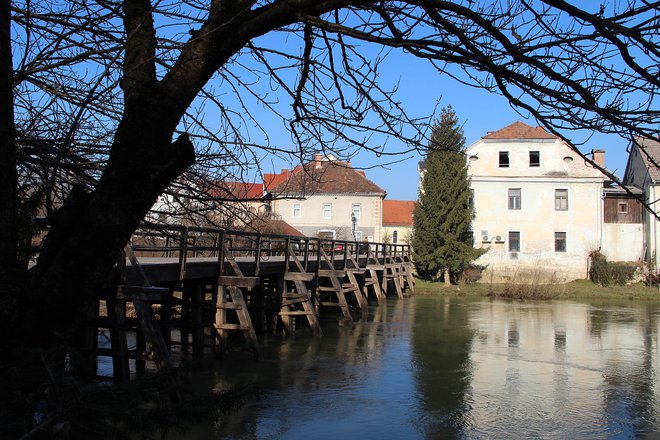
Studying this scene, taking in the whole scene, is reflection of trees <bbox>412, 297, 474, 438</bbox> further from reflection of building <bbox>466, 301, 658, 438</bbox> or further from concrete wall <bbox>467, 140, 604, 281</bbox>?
concrete wall <bbox>467, 140, 604, 281</bbox>

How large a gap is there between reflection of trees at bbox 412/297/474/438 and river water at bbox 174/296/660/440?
0.08 feet

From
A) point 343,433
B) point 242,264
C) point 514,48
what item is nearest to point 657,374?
point 343,433

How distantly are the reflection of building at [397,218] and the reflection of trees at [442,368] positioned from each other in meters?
35.1

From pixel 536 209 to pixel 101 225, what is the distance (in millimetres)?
34832

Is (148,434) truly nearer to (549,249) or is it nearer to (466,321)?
(466,321)

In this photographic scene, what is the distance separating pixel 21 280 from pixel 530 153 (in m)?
35.4

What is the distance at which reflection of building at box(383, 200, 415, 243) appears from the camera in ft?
187

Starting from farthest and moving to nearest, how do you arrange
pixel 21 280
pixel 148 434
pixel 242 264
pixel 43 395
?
pixel 242 264
pixel 21 280
pixel 148 434
pixel 43 395

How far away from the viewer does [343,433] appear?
7406 millimetres

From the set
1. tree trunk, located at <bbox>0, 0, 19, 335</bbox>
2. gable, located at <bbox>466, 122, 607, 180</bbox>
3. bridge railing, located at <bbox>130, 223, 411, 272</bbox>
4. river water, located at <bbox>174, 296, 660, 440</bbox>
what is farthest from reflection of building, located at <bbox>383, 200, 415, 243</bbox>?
tree trunk, located at <bbox>0, 0, 19, 335</bbox>

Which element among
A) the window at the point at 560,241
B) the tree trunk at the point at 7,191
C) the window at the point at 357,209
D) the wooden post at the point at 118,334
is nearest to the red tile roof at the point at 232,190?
the tree trunk at the point at 7,191

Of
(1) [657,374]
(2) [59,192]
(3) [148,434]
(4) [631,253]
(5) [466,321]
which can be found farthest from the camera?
(4) [631,253]

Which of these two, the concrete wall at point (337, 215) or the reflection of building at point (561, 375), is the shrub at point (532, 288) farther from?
the concrete wall at point (337, 215)

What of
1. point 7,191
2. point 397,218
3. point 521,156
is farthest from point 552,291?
point 397,218
